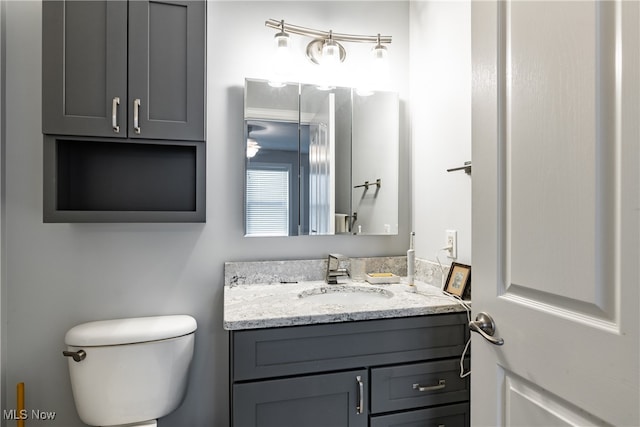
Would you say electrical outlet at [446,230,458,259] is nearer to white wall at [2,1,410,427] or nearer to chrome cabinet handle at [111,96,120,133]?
white wall at [2,1,410,427]

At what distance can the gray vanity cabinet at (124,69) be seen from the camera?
1.20 meters

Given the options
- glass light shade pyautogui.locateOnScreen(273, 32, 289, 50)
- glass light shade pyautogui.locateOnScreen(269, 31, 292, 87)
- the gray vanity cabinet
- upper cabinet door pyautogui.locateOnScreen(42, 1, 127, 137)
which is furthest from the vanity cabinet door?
glass light shade pyautogui.locateOnScreen(273, 32, 289, 50)

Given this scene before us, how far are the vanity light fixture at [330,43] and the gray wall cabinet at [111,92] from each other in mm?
507

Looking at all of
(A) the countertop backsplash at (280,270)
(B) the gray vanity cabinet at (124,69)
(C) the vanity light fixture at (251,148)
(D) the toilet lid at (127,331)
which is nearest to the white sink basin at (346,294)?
(A) the countertop backsplash at (280,270)

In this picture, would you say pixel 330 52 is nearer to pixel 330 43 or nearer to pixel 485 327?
pixel 330 43

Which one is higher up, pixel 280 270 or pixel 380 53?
pixel 380 53

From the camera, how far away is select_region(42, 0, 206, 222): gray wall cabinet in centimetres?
120

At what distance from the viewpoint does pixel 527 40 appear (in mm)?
748

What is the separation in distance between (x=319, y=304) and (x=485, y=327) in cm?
60

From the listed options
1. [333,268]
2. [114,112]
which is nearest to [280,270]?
[333,268]

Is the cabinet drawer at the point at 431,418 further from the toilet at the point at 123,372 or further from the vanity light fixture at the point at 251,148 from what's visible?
the vanity light fixture at the point at 251,148

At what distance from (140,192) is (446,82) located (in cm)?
146

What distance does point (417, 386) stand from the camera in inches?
46.0

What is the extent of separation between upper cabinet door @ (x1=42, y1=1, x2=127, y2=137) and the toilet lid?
2.47ft
